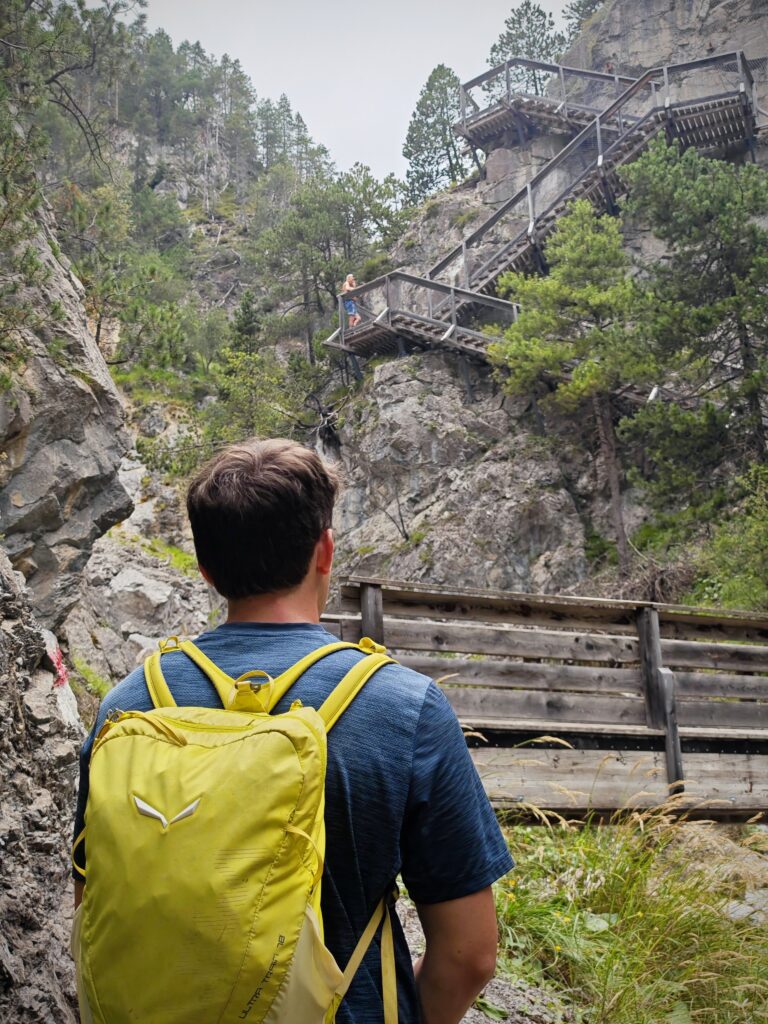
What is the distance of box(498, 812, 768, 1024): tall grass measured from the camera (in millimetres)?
3438

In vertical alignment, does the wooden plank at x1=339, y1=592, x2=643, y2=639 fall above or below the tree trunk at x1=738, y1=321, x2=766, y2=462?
below

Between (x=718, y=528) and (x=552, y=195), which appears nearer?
(x=718, y=528)

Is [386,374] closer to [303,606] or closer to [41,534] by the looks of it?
[41,534]

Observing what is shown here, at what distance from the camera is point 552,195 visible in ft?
112

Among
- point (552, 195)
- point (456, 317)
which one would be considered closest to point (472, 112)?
point (552, 195)

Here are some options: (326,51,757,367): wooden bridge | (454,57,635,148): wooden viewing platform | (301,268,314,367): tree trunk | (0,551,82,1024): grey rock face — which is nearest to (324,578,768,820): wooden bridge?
(0,551,82,1024): grey rock face

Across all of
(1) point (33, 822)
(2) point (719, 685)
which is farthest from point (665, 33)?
(1) point (33, 822)

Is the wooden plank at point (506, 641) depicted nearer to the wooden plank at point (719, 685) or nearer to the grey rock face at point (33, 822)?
the wooden plank at point (719, 685)

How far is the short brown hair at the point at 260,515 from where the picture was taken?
172cm

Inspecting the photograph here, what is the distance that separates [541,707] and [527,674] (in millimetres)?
285

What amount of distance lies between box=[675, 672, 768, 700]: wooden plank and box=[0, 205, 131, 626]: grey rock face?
7265 mm

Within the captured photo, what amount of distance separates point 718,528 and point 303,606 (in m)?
17.8

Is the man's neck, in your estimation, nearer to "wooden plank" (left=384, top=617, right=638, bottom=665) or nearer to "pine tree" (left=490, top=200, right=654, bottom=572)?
"wooden plank" (left=384, top=617, right=638, bottom=665)

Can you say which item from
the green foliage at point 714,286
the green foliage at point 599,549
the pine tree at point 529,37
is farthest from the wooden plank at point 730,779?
the pine tree at point 529,37
